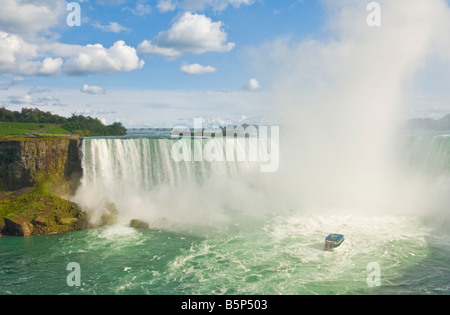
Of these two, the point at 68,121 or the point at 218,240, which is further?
the point at 68,121

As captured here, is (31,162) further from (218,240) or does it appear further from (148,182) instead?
(218,240)

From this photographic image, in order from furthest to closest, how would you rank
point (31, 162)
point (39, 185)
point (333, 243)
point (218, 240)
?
point (31, 162), point (39, 185), point (218, 240), point (333, 243)

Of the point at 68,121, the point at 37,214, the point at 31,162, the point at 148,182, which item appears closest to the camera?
the point at 37,214

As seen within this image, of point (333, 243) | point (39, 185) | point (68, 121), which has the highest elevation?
point (68, 121)

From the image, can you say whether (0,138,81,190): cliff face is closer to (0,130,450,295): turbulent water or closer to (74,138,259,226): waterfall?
(74,138,259,226): waterfall

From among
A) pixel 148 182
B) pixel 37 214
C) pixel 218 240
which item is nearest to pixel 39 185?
pixel 37 214
